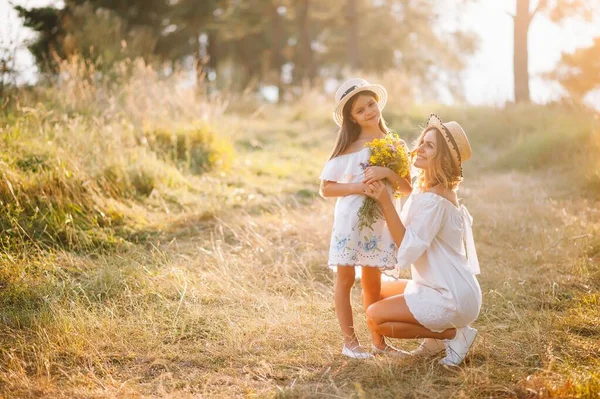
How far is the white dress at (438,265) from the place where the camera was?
3012mm

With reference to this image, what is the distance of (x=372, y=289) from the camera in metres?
3.43

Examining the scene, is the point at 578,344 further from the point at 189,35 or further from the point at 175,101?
the point at 189,35

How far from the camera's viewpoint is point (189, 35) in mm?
20828

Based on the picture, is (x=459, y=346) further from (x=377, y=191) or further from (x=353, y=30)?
(x=353, y=30)

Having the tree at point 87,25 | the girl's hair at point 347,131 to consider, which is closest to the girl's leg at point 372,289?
the girl's hair at point 347,131

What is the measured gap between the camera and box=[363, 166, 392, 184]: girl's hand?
3178 millimetres

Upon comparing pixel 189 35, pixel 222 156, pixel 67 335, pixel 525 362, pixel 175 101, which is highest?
pixel 189 35

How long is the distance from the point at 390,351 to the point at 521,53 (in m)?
10.3

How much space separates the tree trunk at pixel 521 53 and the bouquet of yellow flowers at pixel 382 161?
9690 millimetres

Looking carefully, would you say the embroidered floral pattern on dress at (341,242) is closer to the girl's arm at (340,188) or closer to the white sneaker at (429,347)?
the girl's arm at (340,188)

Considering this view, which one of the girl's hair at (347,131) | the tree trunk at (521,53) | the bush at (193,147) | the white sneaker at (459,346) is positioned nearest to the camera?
the white sneaker at (459,346)

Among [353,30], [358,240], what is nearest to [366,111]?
[358,240]

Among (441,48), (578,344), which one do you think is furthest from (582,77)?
(578,344)

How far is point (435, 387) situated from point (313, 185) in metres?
5.32
